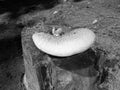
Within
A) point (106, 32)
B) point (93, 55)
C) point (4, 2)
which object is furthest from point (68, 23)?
point (4, 2)

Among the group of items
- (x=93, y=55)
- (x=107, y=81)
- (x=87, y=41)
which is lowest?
(x=107, y=81)

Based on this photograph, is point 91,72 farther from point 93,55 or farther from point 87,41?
point 87,41

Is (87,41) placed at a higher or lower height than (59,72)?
higher

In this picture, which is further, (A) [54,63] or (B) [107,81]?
(B) [107,81]

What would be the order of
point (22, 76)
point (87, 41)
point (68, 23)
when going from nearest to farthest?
point (87, 41) < point (22, 76) < point (68, 23)

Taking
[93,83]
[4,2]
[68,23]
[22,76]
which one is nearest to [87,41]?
[93,83]

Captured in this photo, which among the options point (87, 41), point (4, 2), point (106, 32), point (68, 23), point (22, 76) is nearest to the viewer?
point (87, 41)

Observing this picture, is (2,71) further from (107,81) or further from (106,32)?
(106,32)
